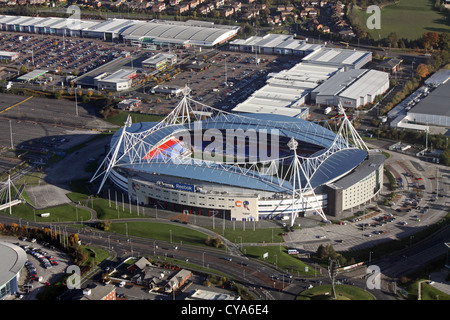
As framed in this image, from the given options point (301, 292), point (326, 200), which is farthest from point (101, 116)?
point (301, 292)

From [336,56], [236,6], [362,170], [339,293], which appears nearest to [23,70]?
[336,56]

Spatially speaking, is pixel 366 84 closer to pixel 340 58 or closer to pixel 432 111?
pixel 432 111

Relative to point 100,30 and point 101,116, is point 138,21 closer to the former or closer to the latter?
point 100,30

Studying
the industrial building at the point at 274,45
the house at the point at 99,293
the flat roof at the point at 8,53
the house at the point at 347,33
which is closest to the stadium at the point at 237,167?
the house at the point at 99,293

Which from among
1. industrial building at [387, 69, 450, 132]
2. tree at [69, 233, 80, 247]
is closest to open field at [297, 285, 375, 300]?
tree at [69, 233, 80, 247]

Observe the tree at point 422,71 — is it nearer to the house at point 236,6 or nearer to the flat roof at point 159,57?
the flat roof at point 159,57
